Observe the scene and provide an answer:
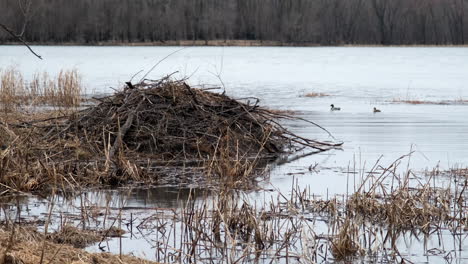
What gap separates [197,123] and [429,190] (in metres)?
4.49

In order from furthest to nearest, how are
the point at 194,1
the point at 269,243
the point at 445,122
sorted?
the point at 194,1 < the point at 445,122 < the point at 269,243

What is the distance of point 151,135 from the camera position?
1117 centimetres

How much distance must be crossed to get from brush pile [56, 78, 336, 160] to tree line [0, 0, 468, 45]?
63.3m

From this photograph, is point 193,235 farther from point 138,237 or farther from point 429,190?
point 429,190

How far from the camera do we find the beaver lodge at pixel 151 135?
976cm

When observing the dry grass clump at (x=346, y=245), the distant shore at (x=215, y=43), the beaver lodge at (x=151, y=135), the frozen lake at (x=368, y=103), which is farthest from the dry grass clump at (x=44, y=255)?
the distant shore at (x=215, y=43)

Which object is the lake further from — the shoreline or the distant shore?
the distant shore

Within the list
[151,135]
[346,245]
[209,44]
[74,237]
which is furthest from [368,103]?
[209,44]

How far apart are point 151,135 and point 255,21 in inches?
2724

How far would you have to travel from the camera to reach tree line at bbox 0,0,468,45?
76.1 m

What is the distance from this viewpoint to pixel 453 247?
6.87m

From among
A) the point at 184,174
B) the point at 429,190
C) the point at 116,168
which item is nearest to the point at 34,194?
the point at 116,168

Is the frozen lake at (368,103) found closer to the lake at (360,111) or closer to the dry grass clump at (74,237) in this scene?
the lake at (360,111)

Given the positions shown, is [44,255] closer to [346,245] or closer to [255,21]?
[346,245]
